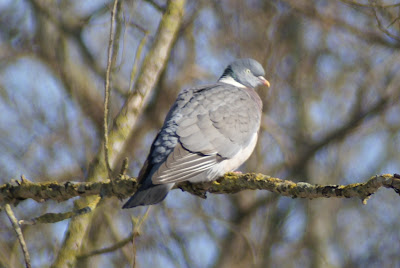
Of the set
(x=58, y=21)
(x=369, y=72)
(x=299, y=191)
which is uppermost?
(x=58, y=21)

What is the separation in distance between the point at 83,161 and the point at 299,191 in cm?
293

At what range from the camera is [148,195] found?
3.79 m

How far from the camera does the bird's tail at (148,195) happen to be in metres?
3.70

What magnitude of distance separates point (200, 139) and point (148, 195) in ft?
2.95

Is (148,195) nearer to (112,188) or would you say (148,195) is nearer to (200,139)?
(112,188)

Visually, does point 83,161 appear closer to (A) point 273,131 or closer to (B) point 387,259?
(A) point 273,131

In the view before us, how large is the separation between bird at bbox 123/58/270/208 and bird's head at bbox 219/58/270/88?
0.48 m

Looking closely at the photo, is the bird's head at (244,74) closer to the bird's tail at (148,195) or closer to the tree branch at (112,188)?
the tree branch at (112,188)

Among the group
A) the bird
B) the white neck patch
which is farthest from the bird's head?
the bird

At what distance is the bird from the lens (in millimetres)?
4012

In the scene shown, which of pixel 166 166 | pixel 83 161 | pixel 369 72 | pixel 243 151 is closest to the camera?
pixel 166 166

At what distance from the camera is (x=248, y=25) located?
771 cm

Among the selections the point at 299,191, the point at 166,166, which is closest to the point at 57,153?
the point at 166,166

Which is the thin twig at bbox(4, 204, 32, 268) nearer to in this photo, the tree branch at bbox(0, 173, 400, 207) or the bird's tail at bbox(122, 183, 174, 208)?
the tree branch at bbox(0, 173, 400, 207)
